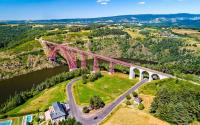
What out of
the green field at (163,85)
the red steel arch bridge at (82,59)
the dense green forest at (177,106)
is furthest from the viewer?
the red steel arch bridge at (82,59)

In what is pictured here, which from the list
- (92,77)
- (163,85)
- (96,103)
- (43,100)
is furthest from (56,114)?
(163,85)

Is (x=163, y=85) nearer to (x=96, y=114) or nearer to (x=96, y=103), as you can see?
(x=96, y=103)

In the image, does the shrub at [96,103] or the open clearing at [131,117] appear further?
the shrub at [96,103]

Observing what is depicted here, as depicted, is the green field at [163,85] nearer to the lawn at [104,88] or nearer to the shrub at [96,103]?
the lawn at [104,88]

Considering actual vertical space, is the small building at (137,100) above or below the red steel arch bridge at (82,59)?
below

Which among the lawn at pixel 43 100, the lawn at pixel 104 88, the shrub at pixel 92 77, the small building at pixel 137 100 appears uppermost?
the shrub at pixel 92 77

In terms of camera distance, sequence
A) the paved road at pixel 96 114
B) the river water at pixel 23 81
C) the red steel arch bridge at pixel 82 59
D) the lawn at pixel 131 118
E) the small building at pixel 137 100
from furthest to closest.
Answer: the red steel arch bridge at pixel 82 59
the river water at pixel 23 81
the small building at pixel 137 100
the paved road at pixel 96 114
the lawn at pixel 131 118

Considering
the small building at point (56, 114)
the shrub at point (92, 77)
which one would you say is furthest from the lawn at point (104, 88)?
the small building at point (56, 114)

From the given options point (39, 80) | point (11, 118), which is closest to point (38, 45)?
point (39, 80)
